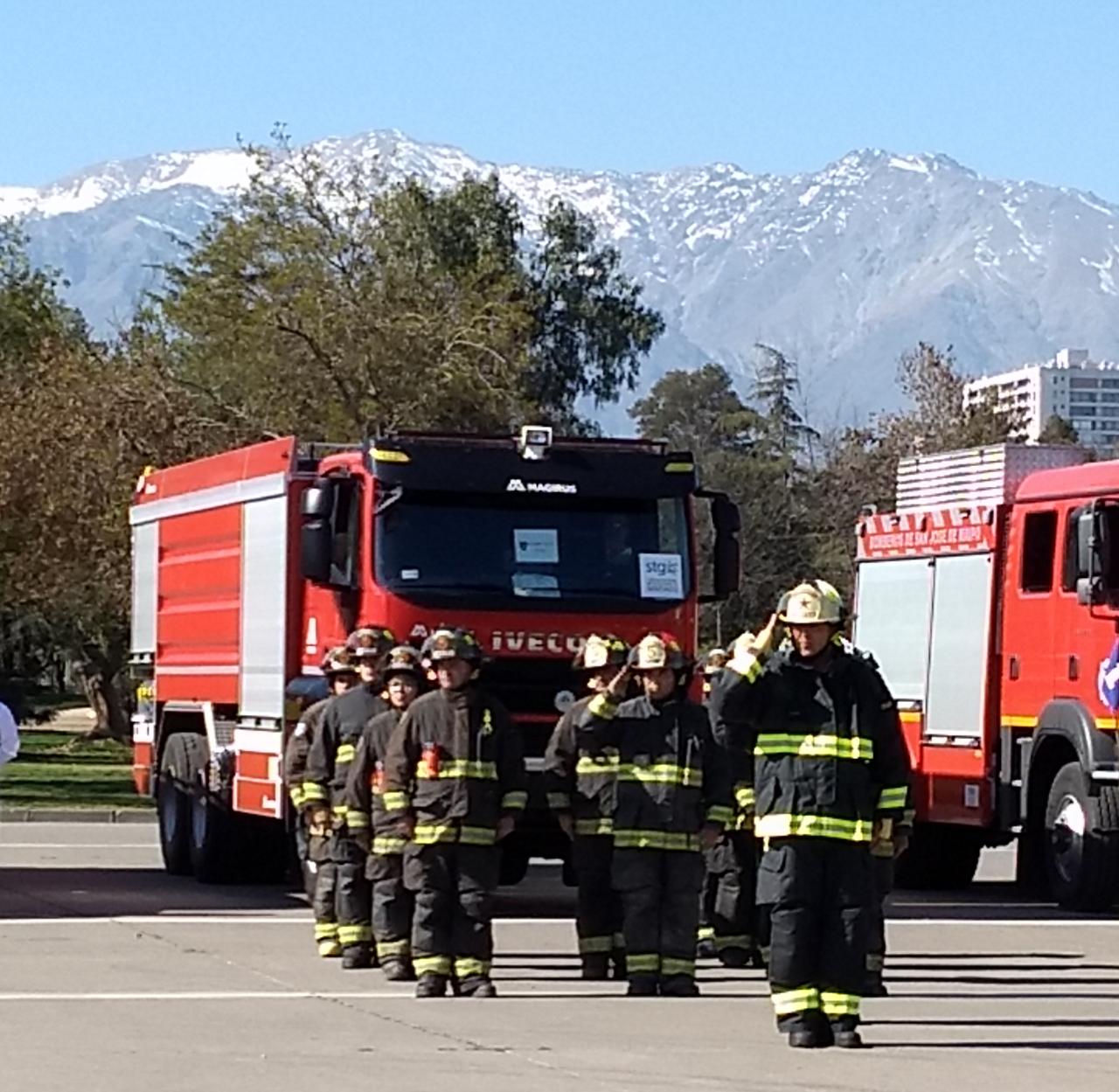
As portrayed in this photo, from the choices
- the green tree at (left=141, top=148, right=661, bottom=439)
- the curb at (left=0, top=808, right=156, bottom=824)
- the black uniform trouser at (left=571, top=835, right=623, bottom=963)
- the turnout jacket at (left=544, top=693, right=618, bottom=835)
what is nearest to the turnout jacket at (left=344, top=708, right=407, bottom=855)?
the turnout jacket at (left=544, top=693, right=618, bottom=835)

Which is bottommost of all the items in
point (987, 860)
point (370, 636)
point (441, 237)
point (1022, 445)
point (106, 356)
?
point (987, 860)

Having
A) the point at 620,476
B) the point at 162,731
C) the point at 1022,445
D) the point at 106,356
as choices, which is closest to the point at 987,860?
the point at 1022,445

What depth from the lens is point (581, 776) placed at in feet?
50.2

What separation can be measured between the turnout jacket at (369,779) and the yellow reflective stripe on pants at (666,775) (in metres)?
1.27

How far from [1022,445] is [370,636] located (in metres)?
7.45

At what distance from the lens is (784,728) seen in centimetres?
1246

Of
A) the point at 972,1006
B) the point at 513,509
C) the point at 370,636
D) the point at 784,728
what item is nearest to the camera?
the point at 784,728

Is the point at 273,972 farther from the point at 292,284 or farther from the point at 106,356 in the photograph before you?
the point at 106,356

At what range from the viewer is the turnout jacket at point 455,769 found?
14.7m

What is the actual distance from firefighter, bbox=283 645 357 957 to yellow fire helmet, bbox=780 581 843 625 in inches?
180

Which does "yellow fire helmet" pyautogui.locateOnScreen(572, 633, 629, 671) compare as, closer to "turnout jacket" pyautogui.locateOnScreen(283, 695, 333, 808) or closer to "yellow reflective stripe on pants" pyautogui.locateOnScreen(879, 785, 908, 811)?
"turnout jacket" pyautogui.locateOnScreen(283, 695, 333, 808)

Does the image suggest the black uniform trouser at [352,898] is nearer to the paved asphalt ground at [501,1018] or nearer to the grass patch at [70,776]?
the paved asphalt ground at [501,1018]

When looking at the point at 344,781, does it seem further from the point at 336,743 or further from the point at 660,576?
the point at 660,576

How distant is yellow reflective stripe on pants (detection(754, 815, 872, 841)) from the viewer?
12352mm
